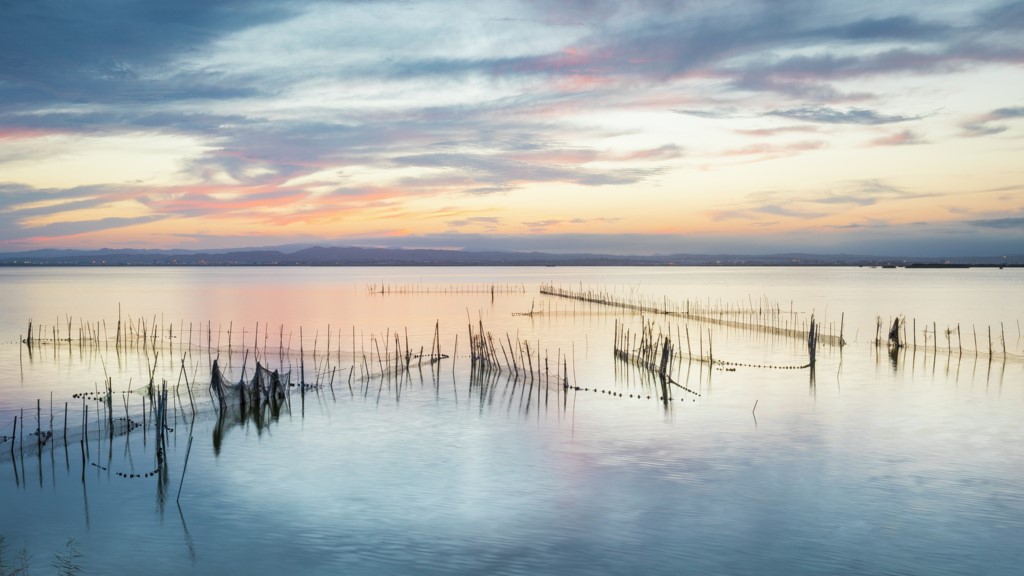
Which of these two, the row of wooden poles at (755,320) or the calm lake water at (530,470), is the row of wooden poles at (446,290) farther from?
the calm lake water at (530,470)

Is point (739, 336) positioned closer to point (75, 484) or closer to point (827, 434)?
point (827, 434)

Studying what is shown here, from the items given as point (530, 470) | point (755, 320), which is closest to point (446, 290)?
point (755, 320)

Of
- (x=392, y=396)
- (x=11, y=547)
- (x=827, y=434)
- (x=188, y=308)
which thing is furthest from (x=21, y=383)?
(x=188, y=308)

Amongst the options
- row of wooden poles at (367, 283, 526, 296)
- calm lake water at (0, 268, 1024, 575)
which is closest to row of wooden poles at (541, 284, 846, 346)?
calm lake water at (0, 268, 1024, 575)

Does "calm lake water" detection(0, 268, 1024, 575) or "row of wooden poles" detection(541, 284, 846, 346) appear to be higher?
"row of wooden poles" detection(541, 284, 846, 346)

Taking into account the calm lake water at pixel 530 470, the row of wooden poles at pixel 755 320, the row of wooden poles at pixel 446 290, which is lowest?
the calm lake water at pixel 530 470

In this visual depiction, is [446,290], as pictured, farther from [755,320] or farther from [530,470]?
[530,470]

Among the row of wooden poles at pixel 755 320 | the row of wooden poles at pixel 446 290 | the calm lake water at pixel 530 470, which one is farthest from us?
the row of wooden poles at pixel 446 290

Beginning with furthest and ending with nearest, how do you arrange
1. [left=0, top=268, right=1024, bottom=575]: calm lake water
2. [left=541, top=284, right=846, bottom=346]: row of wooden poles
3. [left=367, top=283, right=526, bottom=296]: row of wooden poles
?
[left=367, top=283, right=526, bottom=296]: row of wooden poles
[left=541, top=284, right=846, bottom=346]: row of wooden poles
[left=0, top=268, right=1024, bottom=575]: calm lake water

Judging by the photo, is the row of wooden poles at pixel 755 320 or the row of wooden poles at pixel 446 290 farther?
the row of wooden poles at pixel 446 290

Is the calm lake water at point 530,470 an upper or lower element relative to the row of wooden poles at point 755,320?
lower

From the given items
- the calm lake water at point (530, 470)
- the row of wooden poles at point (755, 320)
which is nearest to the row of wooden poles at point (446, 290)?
the row of wooden poles at point (755, 320)

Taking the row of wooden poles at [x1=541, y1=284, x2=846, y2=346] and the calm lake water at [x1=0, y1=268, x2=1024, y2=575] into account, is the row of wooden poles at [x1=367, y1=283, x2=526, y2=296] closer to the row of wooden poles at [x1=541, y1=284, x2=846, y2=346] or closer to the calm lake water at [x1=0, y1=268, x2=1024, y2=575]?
the row of wooden poles at [x1=541, y1=284, x2=846, y2=346]

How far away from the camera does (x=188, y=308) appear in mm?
55781
